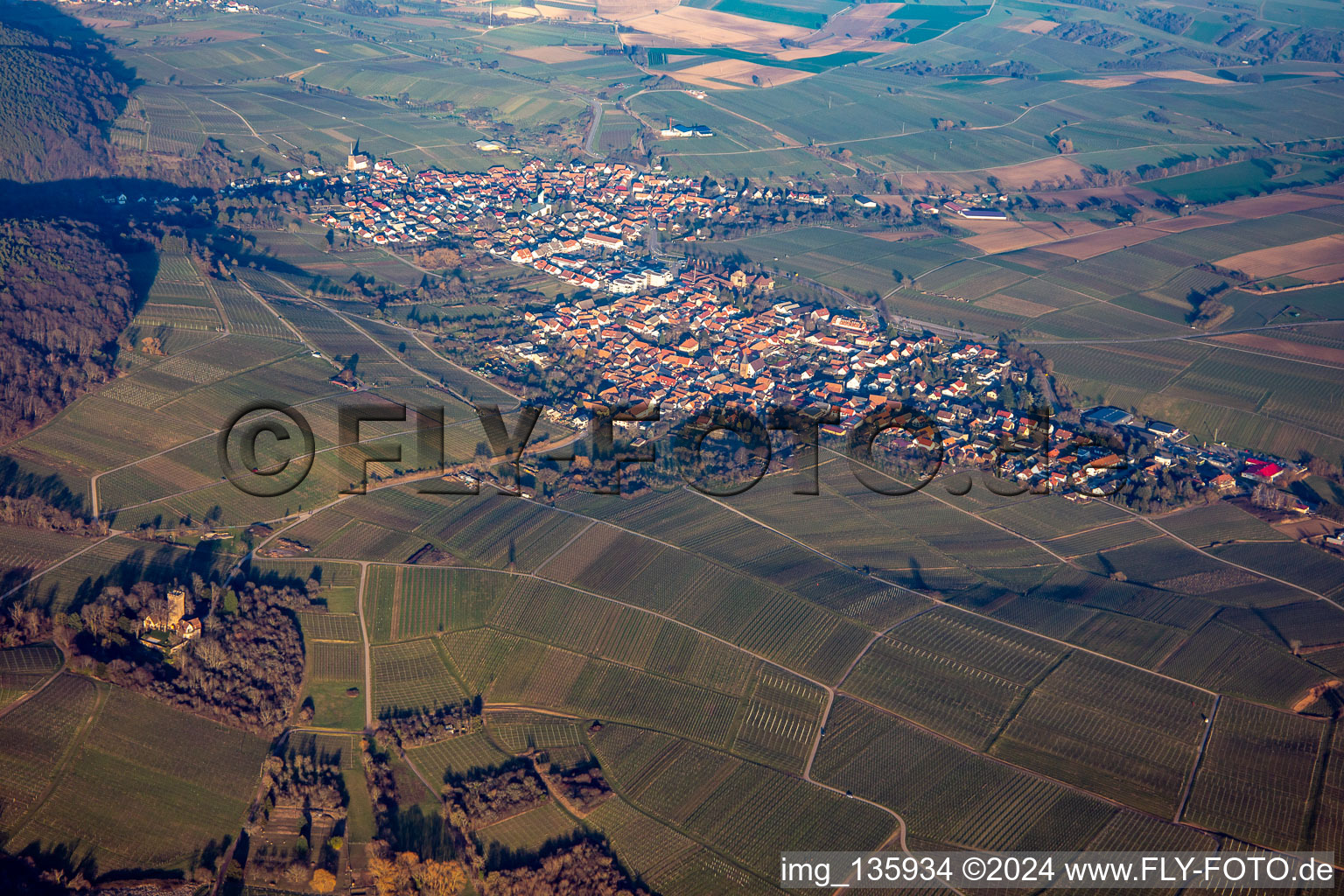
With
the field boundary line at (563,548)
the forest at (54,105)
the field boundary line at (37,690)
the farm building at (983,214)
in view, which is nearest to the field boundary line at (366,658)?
the field boundary line at (563,548)

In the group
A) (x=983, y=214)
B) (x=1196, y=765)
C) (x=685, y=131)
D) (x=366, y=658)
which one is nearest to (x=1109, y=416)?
(x=1196, y=765)

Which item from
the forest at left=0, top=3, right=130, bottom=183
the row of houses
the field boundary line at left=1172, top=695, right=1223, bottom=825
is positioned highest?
the forest at left=0, top=3, right=130, bottom=183

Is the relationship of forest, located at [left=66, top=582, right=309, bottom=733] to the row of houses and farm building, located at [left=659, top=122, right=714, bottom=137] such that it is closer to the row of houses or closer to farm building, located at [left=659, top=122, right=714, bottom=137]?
the row of houses

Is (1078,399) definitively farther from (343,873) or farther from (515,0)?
(515,0)

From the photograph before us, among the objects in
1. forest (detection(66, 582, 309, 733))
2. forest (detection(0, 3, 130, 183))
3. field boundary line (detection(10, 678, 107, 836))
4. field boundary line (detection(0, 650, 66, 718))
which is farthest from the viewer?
forest (detection(0, 3, 130, 183))

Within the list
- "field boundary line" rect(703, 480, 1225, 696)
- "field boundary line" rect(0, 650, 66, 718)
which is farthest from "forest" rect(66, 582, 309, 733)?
"field boundary line" rect(703, 480, 1225, 696)

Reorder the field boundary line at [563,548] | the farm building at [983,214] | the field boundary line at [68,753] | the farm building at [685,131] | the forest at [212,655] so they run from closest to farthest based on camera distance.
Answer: the field boundary line at [68,753] < the forest at [212,655] < the field boundary line at [563,548] < the farm building at [983,214] < the farm building at [685,131]

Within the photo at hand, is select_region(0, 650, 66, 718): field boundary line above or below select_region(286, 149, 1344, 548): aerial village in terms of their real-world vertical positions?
below

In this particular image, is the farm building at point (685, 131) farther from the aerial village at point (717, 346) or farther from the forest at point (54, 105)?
the forest at point (54, 105)

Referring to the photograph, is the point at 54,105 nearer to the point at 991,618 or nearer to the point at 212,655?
the point at 212,655

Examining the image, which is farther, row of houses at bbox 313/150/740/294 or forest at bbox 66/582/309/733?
row of houses at bbox 313/150/740/294
